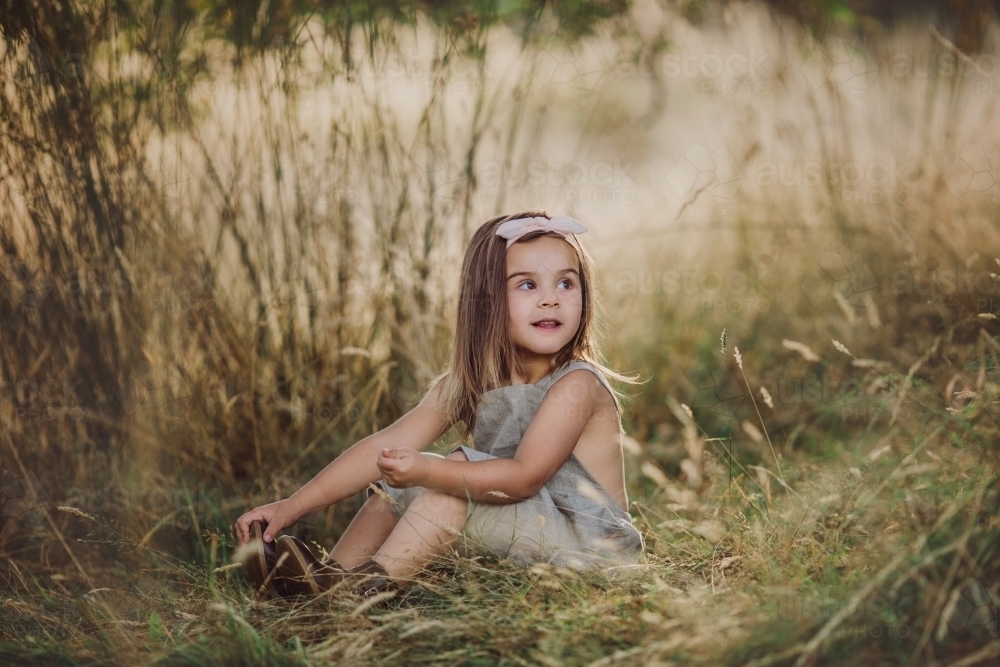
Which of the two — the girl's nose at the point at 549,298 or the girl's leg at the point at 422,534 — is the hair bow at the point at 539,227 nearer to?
the girl's nose at the point at 549,298

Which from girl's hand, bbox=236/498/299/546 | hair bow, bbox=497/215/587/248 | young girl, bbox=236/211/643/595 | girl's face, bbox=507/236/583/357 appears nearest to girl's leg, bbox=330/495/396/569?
young girl, bbox=236/211/643/595

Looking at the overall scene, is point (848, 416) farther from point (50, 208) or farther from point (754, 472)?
point (50, 208)

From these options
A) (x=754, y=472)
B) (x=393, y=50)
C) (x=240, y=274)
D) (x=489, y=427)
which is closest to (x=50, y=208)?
(x=240, y=274)

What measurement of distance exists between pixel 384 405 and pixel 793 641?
1758 mm

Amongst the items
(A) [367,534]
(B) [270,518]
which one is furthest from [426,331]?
(B) [270,518]

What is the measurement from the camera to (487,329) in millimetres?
2354

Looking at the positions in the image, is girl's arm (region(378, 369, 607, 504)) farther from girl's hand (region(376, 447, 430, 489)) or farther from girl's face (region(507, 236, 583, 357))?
girl's face (region(507, 236, 583, 357))

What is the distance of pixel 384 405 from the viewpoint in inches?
123

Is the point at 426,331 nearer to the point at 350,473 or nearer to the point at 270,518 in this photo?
the point at 350,473

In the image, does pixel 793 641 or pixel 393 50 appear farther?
pixel 393 50

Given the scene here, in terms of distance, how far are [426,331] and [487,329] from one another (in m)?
0.84

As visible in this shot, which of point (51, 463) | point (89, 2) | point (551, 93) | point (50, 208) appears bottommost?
point (51, 463)

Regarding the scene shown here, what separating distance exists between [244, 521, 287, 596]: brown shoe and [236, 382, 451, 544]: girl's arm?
0.32 feet

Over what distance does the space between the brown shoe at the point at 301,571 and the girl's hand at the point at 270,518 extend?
154 millimetres
